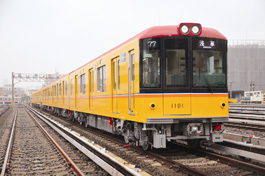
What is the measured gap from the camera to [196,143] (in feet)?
25.1

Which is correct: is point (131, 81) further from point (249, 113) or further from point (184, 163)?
point (249, 113)

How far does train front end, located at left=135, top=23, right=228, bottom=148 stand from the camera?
664 centimetres

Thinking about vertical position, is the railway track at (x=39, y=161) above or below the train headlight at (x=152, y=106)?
below

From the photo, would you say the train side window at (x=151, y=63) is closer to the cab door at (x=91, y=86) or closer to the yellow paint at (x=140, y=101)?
the yellow paint at (x=140, y=101)

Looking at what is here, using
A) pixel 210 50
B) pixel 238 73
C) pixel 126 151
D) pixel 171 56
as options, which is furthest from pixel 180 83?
pixel 238 73

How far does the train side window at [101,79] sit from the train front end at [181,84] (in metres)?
3.46

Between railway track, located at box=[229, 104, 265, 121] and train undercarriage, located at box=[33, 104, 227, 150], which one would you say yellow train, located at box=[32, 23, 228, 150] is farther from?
railway track, located at box=[229, 104, 265, 121]

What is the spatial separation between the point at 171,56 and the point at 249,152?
2820 mm

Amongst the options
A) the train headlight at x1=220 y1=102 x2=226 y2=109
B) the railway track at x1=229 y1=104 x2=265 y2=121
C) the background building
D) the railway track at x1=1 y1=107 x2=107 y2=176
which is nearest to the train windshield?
the train headlight at x1=220 y1=102 x2=226 y2=109

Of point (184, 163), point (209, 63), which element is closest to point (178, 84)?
point (209, 63)

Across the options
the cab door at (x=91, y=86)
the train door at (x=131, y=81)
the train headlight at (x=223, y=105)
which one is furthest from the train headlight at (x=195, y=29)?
the cab door at (x=91, y=86)

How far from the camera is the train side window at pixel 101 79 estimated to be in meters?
10.1

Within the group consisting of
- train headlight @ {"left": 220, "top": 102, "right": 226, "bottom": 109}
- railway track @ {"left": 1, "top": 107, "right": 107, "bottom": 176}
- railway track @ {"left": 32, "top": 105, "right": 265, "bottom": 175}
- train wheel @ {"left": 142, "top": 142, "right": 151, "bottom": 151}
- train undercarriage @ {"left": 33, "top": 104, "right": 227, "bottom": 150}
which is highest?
train headlight @ {"left": 220, "top": 102, "right": 226, "bottom": 109}

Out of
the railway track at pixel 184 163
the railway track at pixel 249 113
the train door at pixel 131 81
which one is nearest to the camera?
the railway track at pixel 184 163
